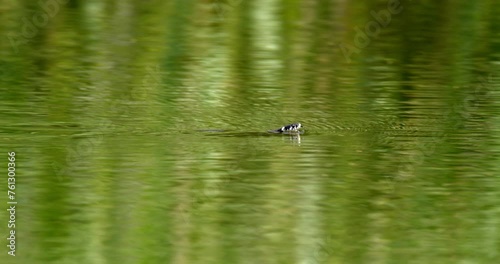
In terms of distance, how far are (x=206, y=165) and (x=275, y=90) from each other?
4376mm

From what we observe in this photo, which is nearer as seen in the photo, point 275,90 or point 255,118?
point 255,118

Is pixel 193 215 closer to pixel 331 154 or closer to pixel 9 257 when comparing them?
pixel 9 257

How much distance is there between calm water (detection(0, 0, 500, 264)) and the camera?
10.5 m

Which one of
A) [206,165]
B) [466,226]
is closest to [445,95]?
[206,165]

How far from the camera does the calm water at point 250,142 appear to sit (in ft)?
34.4

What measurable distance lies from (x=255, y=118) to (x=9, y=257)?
5589 millimetres

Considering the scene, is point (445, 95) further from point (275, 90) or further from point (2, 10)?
point (2, 10)

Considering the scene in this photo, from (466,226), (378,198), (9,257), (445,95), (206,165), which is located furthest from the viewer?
(445,95)

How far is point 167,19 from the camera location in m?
24.6

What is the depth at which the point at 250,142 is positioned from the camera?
13.9 meters

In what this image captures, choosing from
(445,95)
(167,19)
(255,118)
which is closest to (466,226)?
(255,118)

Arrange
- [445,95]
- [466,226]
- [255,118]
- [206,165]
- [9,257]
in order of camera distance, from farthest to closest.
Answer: [445,95] < [255,118] < [206,165] < [466,226] < [9,257]

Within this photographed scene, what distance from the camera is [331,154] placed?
13336 millimetres

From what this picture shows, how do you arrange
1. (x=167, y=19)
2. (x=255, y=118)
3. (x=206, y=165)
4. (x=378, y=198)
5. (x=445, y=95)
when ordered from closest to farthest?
(x=378, y=198) < (x=206, y=165) < (x=255, y=118) < (x=445, y=95) < (x=167, y=19)
